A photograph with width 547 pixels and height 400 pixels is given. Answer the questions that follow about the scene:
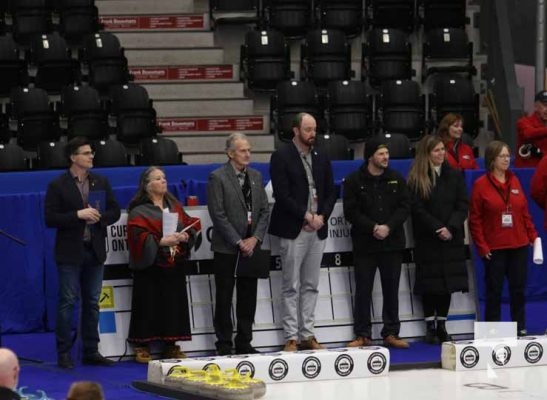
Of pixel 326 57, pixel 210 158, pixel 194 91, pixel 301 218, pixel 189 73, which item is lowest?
pixel 301 218

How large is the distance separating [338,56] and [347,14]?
895 millimetres

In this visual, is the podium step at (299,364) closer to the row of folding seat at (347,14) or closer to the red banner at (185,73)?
the red banner at (185,73)

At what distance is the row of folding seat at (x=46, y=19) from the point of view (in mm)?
18203

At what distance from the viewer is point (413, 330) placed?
42.2 ft

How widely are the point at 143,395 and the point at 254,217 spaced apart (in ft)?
7.04

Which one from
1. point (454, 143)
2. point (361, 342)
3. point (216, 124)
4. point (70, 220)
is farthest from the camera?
point (216, 124)

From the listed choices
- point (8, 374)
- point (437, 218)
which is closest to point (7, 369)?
point (8, 374)

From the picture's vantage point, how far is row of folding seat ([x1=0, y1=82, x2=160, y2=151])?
1673 cm

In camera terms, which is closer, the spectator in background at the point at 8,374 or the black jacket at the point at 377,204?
the spectator in background at the point at 8,374

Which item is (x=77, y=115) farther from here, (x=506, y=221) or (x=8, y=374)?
(x=8, y=374)

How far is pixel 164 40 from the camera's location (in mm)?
18828

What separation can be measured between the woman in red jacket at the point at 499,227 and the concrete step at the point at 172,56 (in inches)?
270

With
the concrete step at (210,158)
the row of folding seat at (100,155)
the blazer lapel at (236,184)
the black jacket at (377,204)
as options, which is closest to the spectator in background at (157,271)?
the blazer lapel at (236,184)

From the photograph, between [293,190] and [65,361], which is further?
[293,190]
